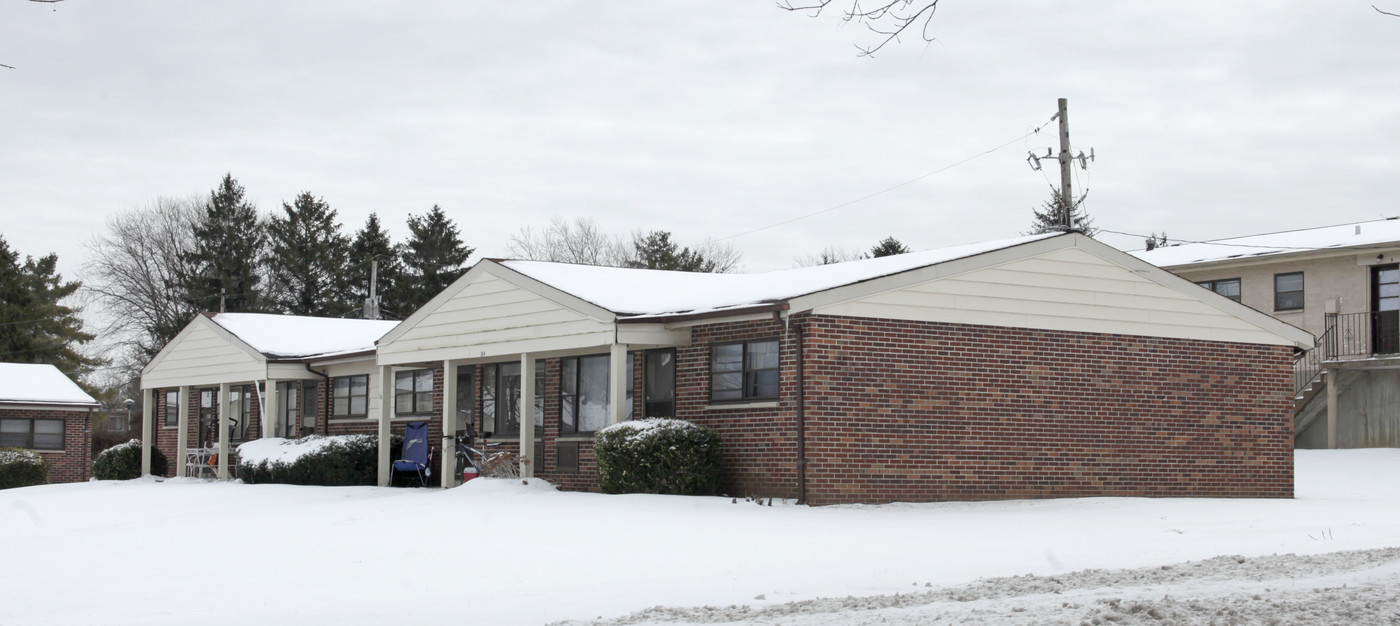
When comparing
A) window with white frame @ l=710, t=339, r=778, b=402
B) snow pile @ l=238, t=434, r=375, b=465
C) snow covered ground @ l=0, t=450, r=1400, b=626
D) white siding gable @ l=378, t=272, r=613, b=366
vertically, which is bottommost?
snow covered ground @ l=0, t=450, r=1400, b=626

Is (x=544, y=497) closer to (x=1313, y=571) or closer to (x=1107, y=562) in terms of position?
(x=1107, y=562)

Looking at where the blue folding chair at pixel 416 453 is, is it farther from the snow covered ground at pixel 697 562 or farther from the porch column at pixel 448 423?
the snow covered ground at pixel 697 562

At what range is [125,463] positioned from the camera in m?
33.6

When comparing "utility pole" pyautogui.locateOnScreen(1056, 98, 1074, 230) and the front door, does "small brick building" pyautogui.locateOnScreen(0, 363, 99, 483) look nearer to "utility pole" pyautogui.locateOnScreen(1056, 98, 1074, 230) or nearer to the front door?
"utility pole" pyautogui.locateOnScreen(1056, 98, 1074, 230)

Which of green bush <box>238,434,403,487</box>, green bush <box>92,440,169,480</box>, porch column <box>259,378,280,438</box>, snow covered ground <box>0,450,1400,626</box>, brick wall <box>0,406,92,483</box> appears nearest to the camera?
snow covered ground <box>0,450,1400,626</box>

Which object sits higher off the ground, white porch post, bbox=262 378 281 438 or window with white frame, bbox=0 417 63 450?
white porch post, bbox=262 378 281 438

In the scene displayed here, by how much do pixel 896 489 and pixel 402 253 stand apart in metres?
48.7

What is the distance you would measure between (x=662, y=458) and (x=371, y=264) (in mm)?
45820

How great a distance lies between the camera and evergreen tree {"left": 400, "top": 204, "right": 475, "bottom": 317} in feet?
201

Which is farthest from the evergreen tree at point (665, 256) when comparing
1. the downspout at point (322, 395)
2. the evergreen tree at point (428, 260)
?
the downspout at point (322, 395)


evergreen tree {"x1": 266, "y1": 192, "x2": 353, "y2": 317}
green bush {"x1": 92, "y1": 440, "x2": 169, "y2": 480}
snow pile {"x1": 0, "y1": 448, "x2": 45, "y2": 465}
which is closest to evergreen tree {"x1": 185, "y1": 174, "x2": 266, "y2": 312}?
evergreen tree {"x1": 266, "y1": 192, "x2": 353, "y2": 317}

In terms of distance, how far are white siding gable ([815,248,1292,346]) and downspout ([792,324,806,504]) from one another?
1.94 ft

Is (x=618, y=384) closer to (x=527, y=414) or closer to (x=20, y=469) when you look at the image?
(x=527, y=414)

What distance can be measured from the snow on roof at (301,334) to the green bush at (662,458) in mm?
10460
